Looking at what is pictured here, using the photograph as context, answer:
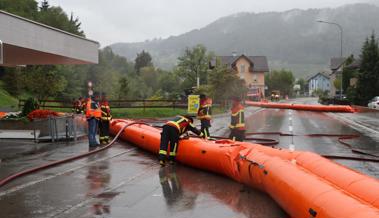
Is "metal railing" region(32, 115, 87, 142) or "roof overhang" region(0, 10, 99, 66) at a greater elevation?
"roof overhang" region(0, 10, 99, 66)

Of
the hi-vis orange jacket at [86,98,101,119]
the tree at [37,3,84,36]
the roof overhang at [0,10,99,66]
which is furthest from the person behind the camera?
the tree at [37,3,84,36]

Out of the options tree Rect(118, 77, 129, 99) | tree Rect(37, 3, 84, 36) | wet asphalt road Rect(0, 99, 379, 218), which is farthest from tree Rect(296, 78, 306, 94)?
wet asphalt road Rect(0, 99, 379, 218)

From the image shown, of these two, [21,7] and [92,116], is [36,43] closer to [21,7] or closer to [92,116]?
[92,116]

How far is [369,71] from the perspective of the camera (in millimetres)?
52281

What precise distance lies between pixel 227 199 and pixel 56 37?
372 inches

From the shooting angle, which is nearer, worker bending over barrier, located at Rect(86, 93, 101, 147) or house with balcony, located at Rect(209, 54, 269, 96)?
worker bending over barrier, located at Rect(86, 93, 101, 147)

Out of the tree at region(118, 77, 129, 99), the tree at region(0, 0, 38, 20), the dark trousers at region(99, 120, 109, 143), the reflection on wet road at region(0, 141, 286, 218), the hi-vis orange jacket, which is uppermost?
the tree at region(0, 0, 38, 20)

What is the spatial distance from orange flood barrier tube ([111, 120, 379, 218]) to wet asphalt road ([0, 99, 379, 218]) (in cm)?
30

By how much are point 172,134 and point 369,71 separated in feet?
153

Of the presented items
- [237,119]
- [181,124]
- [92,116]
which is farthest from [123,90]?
[181,124]

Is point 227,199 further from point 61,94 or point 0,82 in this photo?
point 61,94

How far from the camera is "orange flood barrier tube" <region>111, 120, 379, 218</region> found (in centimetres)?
518

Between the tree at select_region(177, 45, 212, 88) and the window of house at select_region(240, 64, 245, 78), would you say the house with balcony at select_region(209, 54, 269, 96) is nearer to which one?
the window of house at select_region(240, 64, 245, 78)

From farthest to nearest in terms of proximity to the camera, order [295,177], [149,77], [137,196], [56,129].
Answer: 1. [149,77]
2. [56,129]
3. [137,196]
4. [295,177]
